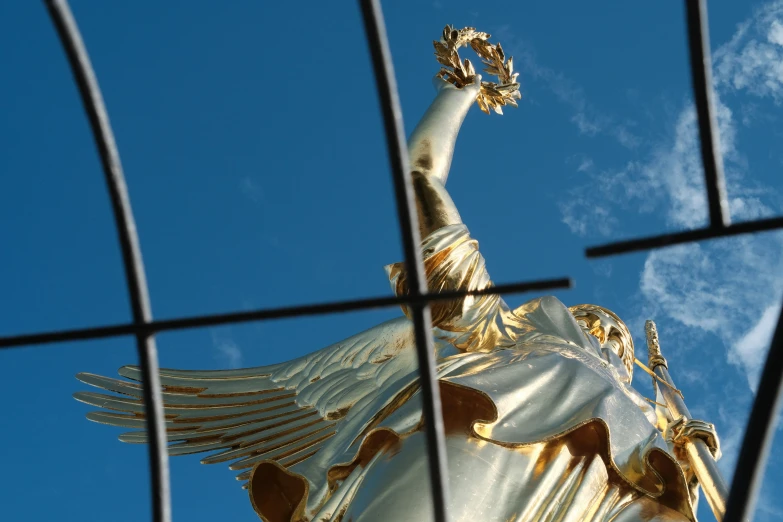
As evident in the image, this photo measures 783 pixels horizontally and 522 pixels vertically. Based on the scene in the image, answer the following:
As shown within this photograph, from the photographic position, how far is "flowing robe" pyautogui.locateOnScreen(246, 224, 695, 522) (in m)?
4.61

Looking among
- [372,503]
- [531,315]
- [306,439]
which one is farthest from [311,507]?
[531,315]

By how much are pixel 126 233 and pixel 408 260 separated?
386mm

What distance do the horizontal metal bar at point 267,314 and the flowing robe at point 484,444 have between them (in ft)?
9.85

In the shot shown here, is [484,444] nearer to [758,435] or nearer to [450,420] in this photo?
[450,420]

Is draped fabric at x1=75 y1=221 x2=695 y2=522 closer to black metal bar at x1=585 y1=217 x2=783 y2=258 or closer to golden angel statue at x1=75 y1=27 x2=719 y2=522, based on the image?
golden angel statue at x1=75 y1=27 x2=719 y2=522

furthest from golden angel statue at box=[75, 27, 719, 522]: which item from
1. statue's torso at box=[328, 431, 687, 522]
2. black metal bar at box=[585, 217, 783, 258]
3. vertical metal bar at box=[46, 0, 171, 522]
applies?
black metal bar at box=[585, 217, 783, 258]

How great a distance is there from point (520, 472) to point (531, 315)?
1.91 m

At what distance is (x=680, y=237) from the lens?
1.36 m

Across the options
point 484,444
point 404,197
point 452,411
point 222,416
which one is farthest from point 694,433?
point 404,197

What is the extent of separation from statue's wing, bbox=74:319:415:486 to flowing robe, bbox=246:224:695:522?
4.2 inches

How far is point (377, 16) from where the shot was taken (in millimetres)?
1389

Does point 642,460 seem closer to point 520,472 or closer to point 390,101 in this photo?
point 520,472

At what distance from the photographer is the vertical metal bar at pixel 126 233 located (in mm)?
1381

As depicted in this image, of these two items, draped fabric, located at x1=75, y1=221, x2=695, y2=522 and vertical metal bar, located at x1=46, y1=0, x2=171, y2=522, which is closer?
vertical metal bar, located at x1=46, y1=0, x2=171, y2=522
